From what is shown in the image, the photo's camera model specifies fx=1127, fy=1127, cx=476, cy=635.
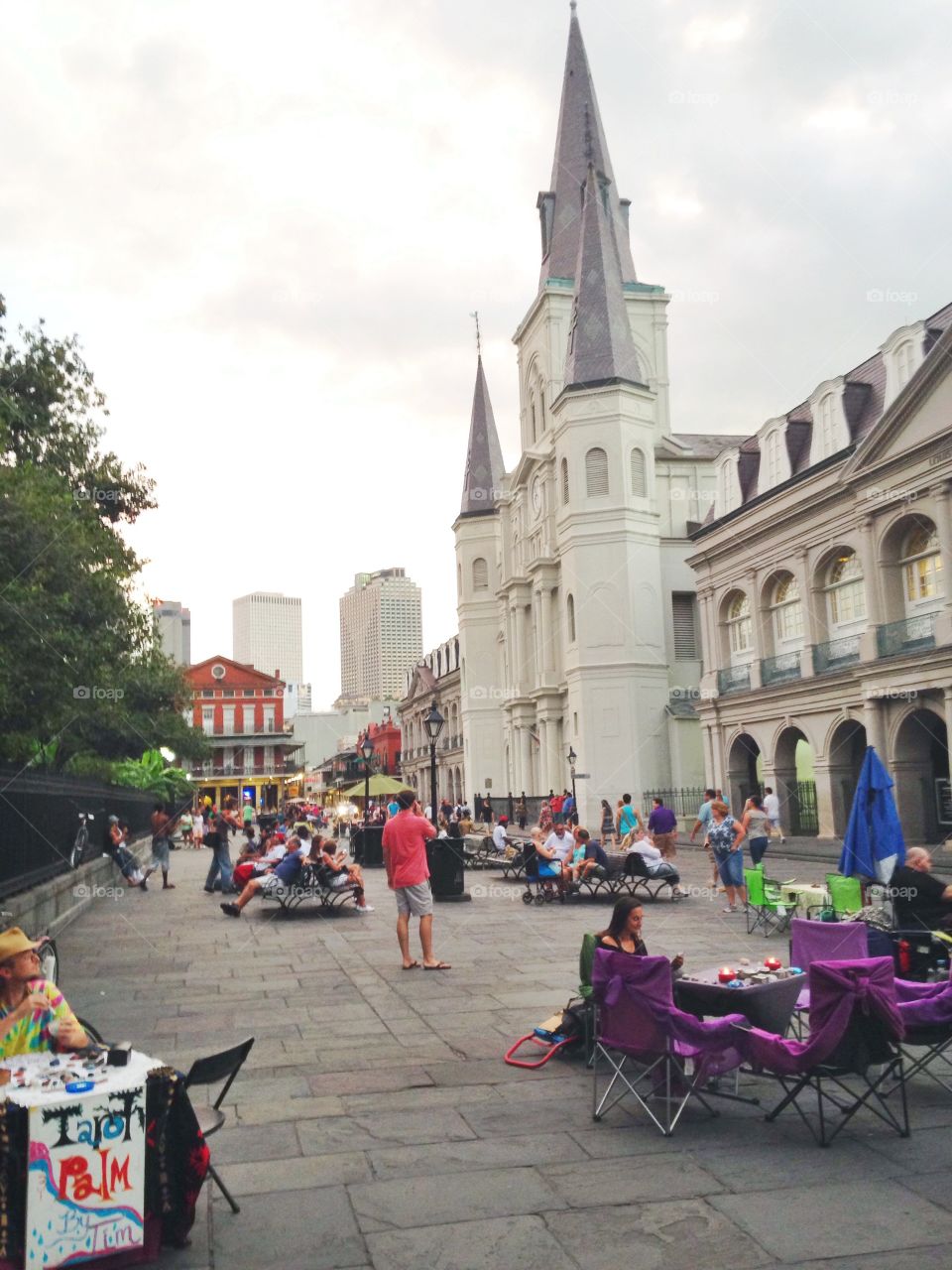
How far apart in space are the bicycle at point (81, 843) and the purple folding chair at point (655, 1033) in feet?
46.1

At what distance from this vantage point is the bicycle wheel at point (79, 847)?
18.8m

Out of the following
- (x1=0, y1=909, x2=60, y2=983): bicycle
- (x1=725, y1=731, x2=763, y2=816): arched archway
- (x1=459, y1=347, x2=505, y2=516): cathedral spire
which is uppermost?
(x1=459, y1=347, x2=505, y2=516): cathedral spire

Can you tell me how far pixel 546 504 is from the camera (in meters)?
54.6

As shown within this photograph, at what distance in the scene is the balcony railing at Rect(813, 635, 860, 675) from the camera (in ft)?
104

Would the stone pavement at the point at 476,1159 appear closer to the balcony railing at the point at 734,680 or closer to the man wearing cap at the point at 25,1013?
the man wearing cap at the point at 25,1013

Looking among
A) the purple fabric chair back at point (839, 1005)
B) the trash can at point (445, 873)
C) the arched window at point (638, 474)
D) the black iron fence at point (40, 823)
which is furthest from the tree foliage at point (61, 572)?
the arched window at point (638, 474)

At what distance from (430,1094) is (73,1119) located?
3021 millimetres

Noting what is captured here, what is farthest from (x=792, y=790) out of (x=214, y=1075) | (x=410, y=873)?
(x=214, y=1075)

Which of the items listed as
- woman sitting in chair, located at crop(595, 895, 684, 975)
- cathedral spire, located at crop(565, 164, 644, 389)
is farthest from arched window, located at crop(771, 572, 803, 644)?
woman sitting in chair, located at crop(595, 895, 684, 975)

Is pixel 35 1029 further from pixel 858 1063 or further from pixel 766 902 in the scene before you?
pixel 766 902

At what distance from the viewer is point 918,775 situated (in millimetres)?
28609

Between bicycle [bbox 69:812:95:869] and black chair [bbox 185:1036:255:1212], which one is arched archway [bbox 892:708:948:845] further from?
black chair [bbox 185:1036:255:1212]

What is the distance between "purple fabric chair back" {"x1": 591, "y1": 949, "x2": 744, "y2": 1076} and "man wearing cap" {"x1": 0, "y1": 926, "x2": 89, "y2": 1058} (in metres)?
2.93

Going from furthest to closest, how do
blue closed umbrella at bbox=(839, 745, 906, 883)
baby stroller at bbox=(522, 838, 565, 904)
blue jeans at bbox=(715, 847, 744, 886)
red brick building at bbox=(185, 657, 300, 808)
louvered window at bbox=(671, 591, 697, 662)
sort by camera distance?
red brick building at bbox=(185, 657, 300, 808) → louvered window at bbox=(671, 591, 697, 662) → baby stroller at bbox=(522, 838, 565, 904) → blue jeans at bbox=(715, 847, 744, 886) → blue closed umbrella at bbox=(839, 745, 906, 883)
